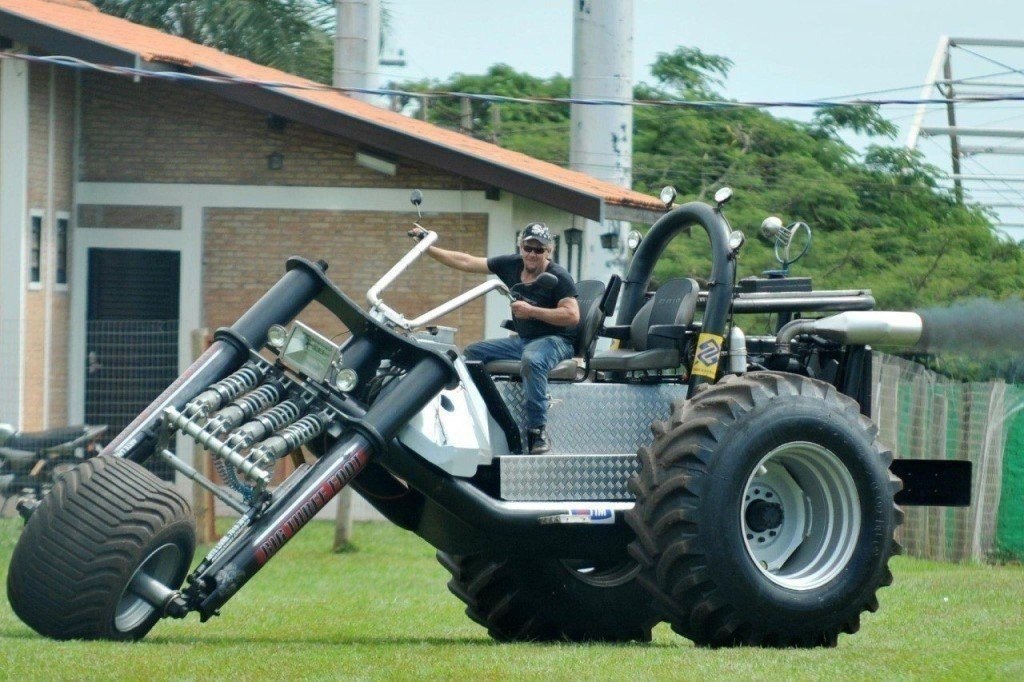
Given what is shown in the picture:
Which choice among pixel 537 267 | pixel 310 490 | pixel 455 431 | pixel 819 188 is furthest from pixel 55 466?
pixel 819 188

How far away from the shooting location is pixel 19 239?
757 inches

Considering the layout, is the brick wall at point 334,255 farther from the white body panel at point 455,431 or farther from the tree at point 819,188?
the white body panel at point 455,431

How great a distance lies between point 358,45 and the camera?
24469mm

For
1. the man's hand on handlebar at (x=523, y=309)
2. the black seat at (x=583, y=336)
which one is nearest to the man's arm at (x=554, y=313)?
the man's hand on handlebar at (x=523, y=309)

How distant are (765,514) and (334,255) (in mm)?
11610

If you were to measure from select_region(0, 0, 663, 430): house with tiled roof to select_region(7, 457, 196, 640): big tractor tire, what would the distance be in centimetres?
1095

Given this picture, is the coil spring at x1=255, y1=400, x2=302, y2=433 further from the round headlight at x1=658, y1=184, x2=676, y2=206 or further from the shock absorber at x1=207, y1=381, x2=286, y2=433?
the round headlight at x1=658, y1=184, x2=676, y2=206

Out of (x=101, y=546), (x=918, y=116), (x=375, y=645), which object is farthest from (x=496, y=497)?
(x=918, y=116)

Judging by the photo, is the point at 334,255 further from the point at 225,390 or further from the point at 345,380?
the point at 225,390

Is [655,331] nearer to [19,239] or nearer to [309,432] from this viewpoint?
[309,432]

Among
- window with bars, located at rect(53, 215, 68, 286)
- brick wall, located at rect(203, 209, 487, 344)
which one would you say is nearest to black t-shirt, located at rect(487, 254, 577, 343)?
brick wall, located at rect(203, 209, 487, 344)

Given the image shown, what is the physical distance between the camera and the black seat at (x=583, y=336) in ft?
32.2

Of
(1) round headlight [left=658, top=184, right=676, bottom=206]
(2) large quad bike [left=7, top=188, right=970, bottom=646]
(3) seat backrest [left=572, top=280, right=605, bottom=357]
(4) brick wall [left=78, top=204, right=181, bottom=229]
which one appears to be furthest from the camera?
(4) brick wall [left=78, top=204, right=181, bottom=229]

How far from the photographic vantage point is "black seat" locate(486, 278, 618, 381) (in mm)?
9805
